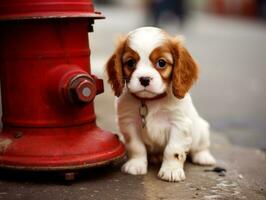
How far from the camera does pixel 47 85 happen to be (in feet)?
11.0

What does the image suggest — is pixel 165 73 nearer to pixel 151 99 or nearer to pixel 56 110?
pixel 151 99

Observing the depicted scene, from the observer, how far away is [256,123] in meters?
5.77

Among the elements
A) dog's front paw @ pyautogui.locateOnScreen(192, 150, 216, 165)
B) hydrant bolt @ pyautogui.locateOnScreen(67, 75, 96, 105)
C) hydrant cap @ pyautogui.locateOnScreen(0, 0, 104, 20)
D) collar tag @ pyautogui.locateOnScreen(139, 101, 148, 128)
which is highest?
hydrant cap @ pyautogui.locateOnScreen(0, 0, 104, 20)

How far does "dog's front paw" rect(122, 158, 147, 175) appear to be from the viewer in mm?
3592

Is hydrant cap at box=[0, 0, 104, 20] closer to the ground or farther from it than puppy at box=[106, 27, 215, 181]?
farther from it

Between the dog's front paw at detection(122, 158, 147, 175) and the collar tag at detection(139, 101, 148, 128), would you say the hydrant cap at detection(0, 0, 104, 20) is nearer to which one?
the collar tag at detection(139, 101, 148, 128)

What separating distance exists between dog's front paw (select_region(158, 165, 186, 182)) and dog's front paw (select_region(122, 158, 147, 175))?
5.0 inches

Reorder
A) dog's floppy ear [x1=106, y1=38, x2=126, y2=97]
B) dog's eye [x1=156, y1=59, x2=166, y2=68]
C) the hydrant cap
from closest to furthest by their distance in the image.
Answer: the hydrant cap < dog's eye [x1=156, y1=59, x2=166, y2=68] < dog's floppy ear [x1=106, y1=38, x2=126, y2=97]

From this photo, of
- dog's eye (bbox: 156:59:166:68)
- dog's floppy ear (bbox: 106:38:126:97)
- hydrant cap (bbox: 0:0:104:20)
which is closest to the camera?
hydrant cap (bbox: 0:0:104:20)

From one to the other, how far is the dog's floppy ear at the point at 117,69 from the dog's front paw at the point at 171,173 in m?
0.52

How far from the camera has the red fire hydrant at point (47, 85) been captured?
3252mm

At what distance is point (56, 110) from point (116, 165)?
0.65m

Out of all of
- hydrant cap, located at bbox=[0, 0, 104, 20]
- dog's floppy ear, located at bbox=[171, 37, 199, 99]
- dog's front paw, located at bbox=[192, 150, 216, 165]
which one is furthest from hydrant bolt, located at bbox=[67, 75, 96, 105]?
dog's front paw, located at bbox=[192, 150, 216, 165]

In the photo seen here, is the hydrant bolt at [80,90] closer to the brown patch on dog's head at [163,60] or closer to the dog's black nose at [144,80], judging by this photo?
the dog's black nose at [144,80]
